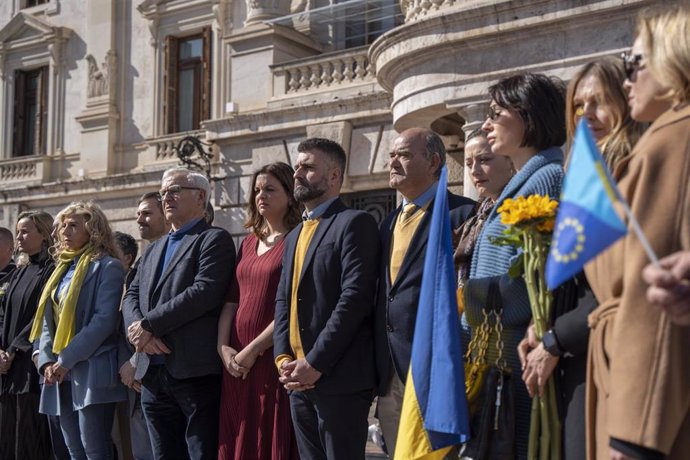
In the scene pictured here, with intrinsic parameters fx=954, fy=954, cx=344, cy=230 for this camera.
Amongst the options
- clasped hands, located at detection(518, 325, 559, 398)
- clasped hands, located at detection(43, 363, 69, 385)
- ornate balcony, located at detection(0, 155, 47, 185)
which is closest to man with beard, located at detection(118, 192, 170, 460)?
clasped hands, located at detection(43, 363, 69, 385)

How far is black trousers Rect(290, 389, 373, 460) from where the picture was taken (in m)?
4.64

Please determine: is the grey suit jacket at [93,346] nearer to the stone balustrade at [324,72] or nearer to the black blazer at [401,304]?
the black blazer at [401,304]

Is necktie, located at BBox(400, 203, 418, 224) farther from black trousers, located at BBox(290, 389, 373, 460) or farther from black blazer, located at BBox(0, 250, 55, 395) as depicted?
black blazer, located at BBox(0, 250, 55, 395)

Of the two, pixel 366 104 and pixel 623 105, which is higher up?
pixel 366 104

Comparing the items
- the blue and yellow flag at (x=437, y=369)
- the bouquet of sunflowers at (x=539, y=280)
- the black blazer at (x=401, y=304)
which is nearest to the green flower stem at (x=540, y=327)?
the bouquet of sunflowers at (x=539, y=280)

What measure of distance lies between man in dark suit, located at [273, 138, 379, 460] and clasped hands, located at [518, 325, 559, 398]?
1488mm

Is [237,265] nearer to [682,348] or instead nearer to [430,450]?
[430,450]

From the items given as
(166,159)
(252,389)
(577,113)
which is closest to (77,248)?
(252,389)

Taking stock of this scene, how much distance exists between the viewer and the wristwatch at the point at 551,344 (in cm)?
307

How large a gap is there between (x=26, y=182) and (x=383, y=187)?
9165 millimetres

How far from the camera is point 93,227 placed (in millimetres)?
6648

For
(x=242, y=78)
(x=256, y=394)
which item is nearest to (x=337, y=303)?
(x=256, y=394)

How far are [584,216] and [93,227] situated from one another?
4898mm

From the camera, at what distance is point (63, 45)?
19.5 meters
